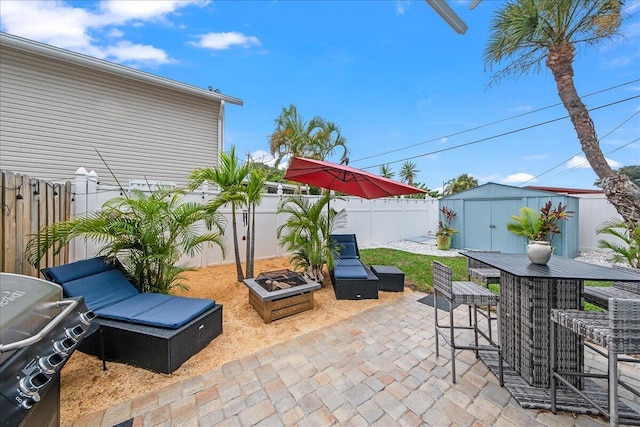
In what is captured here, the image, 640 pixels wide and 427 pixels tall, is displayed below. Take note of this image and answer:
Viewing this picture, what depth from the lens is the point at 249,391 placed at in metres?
2.24

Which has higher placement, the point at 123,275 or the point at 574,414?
the point at 123,275

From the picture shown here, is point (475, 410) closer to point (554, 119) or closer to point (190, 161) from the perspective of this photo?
point (190, 161)

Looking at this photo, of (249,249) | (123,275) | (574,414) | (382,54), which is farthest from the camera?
(382,54)

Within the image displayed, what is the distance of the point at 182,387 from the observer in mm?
2291

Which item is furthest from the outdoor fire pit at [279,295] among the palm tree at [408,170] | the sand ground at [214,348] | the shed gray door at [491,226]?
the palm tree at [408,170]

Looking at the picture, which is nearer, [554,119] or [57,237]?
[57,237]

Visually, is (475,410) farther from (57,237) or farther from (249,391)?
(57,237)

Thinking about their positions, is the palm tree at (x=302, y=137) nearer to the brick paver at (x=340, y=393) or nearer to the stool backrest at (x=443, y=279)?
the stool backrest at (x=443, y=279)

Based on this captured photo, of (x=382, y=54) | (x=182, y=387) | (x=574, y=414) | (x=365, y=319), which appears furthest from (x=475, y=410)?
(x=382, y=54)

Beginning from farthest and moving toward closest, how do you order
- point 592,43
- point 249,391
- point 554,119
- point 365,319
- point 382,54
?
1. point 382,54
2. point 554,119
3. point 592,43
4. point 365,319
5. point 249,391

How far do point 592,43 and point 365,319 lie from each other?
8662 millimetres

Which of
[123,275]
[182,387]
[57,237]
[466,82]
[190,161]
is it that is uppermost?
[466,82]

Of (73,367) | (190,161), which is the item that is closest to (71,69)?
(190,161)

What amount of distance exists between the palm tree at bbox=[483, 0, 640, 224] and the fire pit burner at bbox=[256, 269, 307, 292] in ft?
26.2
